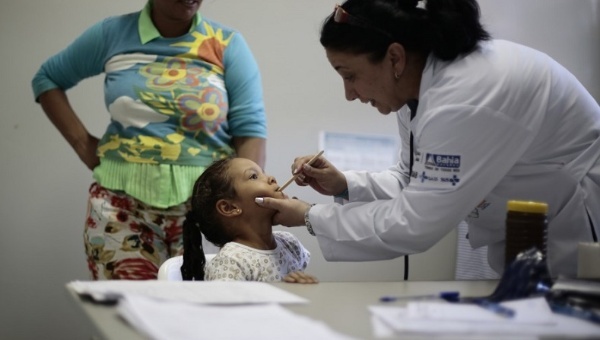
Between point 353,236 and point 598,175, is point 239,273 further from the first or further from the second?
point 598,175

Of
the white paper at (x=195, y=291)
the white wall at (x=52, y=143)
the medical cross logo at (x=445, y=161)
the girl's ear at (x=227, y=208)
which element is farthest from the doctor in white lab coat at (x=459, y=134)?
the white wall at (x=52, y=143)

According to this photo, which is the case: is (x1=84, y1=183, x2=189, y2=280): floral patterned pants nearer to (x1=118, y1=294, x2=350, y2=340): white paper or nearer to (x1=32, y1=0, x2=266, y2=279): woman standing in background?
(x1=32, y1=0, x2=266, y2=279): woman standing in background

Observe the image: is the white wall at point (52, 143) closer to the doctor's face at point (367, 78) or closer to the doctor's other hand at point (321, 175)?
the doctor's other hand at point (321, 175)

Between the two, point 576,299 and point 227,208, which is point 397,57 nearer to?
point 227,208

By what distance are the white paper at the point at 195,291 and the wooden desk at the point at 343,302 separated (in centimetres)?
2

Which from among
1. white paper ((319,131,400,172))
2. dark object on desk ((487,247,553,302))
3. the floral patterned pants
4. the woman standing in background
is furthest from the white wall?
dark object on desk ((487,247,553,302))

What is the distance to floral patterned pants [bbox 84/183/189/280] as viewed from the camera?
2.12 metres

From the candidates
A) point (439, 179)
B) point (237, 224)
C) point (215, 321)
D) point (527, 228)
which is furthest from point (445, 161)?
point (215, 321)

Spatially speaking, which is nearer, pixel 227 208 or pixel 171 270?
pixel 171 270

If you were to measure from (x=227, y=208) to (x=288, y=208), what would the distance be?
232mm

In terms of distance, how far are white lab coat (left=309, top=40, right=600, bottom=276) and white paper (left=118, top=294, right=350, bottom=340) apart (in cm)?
54

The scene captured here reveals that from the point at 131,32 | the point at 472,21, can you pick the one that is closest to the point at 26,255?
the point at 131,32

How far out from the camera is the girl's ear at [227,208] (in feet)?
6.32

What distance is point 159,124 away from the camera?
2.17 meters
